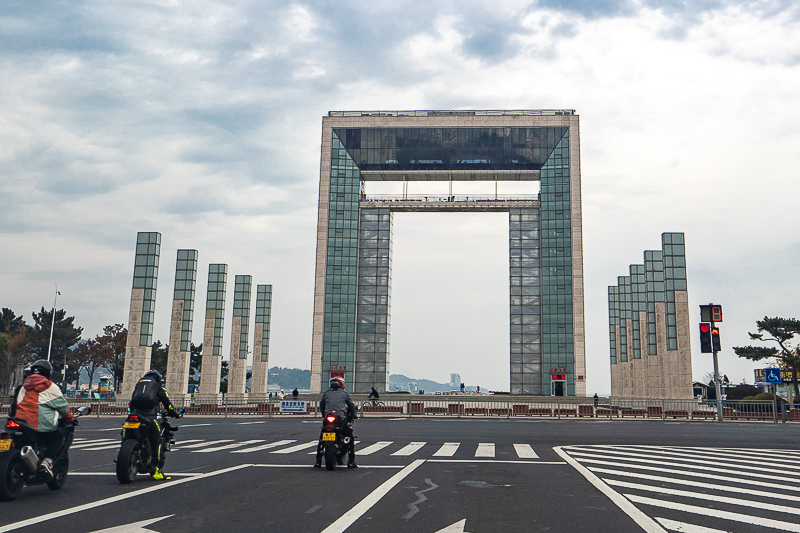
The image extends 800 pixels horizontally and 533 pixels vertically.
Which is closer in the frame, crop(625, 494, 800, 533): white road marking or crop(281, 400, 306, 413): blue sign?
crop(625, 494, 800, 533): white road marking

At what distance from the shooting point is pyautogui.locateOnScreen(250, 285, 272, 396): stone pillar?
269ft

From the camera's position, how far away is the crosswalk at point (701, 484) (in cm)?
793

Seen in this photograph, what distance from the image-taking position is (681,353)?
170 feet

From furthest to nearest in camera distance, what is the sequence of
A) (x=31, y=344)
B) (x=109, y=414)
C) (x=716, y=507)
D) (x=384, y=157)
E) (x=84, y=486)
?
1. (x=31, y=344)
2. (x=384, y=157)
3. (x=109, y=414)
4. (x=84, y=486)
5. (x=716, y=507)

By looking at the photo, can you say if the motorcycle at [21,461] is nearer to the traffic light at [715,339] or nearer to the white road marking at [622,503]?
the white road marking at [622,503]

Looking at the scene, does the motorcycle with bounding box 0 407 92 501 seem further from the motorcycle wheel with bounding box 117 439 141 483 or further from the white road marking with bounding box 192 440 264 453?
the white road marking with bounding box 192 440 264 453

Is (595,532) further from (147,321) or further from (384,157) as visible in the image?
(384,157)

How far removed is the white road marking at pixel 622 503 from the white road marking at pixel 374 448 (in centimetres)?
511

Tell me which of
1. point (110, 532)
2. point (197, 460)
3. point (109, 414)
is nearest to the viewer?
point (110, 532)

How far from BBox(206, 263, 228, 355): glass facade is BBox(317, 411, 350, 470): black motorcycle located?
56.0 m

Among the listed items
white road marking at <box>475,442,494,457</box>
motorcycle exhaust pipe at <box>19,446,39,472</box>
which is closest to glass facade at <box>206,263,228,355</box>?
white road marking at <box>475,442,494,457</box>

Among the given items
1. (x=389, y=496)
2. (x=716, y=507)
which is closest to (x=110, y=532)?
(x=389, y=496)

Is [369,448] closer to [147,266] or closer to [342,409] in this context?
[342,409]

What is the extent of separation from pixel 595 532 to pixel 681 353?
48799 mm
